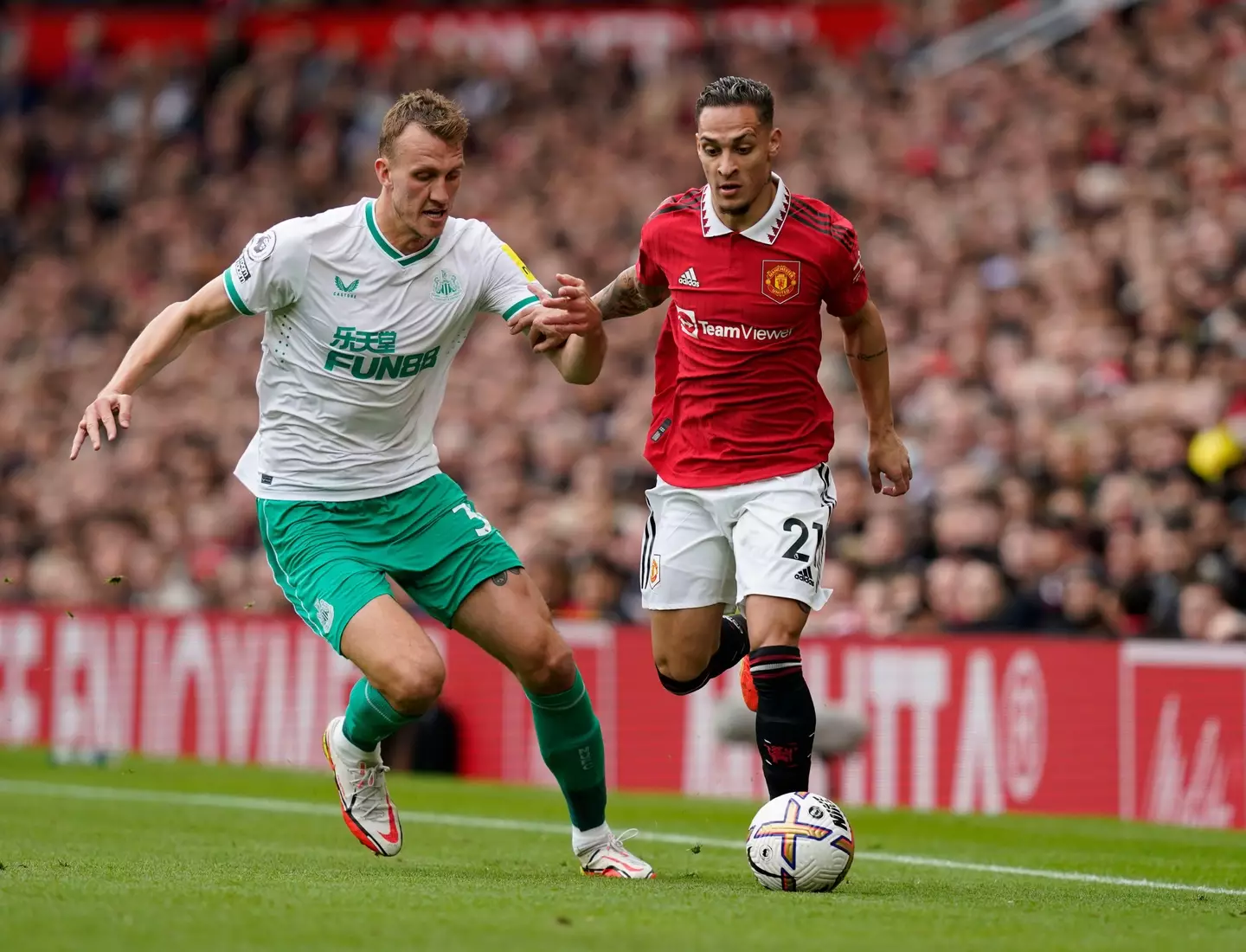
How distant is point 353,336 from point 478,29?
19667 millimetres

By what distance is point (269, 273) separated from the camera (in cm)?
753

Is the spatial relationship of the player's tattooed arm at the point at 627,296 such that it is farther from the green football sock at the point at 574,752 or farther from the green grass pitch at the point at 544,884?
the green grass pitch at the point at 544,884

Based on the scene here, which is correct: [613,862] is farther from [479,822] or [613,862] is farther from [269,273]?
[479,822]

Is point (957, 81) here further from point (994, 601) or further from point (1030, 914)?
point (1030, 914)

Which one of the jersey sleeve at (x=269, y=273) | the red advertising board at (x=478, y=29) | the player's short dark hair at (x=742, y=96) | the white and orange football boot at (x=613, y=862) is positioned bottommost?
the white and orange football boot at (x=613, y=862)

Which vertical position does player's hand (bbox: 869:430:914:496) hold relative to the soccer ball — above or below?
above

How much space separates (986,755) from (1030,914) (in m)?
6.14

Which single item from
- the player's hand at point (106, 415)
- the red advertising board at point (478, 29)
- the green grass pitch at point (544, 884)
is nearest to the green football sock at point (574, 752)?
the green grass pitch at point (544, 884)

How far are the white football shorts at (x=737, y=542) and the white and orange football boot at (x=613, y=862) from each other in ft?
3.07

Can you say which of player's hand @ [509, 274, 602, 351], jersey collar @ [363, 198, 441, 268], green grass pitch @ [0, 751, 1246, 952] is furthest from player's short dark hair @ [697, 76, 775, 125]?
green grass pitch @ [0, 751, 1246, 952]

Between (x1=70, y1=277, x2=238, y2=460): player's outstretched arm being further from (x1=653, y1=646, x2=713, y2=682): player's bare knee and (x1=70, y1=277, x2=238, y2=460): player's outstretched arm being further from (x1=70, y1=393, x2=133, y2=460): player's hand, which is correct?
(x1=653, y1=646, x2=713, y2=682): player's bare knee

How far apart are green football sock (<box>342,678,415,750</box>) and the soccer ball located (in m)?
1.44

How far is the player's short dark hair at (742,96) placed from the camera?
24.4 feet

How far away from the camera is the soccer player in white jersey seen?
7.48 meters
